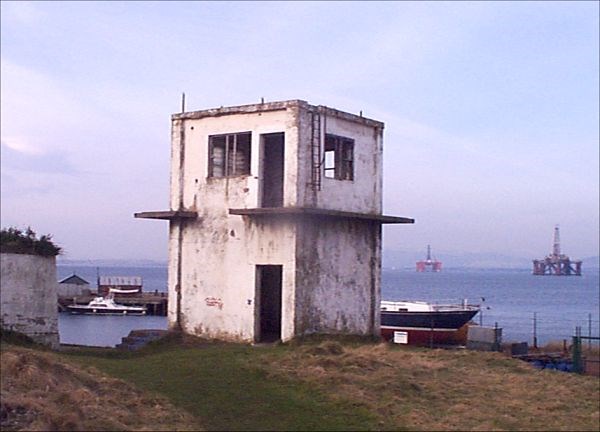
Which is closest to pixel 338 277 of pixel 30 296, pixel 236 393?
pixel 30 296

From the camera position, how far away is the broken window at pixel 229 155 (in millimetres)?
24906

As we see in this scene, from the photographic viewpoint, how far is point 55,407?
1426 cm

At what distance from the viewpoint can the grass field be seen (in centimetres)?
1527

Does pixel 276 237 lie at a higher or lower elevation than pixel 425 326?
higher

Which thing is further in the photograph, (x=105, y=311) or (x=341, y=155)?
(x=105, y=311)

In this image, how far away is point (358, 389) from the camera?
17047mm

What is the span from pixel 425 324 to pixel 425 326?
0.25 feet

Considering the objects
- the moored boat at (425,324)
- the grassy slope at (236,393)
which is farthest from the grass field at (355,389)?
the moored boat at (425,324)

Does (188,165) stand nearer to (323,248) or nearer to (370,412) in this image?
(323,248)

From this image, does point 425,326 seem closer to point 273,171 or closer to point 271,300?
point 271,300

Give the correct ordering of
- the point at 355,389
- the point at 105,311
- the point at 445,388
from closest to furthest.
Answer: the point at 355,389, the point at 445,388, the point at 105,311

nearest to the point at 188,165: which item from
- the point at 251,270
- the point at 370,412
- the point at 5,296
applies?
the point at 251,270

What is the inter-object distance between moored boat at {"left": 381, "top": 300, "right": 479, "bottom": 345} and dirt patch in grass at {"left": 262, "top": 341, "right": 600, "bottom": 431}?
563 inches

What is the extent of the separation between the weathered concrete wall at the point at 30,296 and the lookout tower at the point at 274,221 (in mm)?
3101
